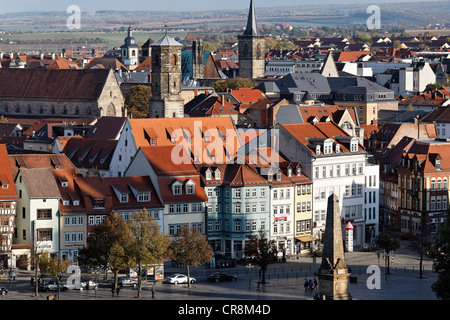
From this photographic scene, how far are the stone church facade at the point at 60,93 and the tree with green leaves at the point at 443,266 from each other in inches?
3619

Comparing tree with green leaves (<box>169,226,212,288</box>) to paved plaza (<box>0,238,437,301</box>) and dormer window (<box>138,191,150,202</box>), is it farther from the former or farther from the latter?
dormer window (<box>138,191,150,202</box>)

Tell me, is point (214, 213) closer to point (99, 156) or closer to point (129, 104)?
point (99, 156)

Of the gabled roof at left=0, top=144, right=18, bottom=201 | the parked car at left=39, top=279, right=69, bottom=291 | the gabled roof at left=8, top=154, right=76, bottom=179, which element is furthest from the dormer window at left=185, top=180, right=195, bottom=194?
the parked car at left=39, top=279, right=69, bottom=291

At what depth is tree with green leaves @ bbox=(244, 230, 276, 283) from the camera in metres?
84.4

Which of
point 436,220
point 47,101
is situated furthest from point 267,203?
point 47,101

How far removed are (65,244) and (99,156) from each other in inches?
1083

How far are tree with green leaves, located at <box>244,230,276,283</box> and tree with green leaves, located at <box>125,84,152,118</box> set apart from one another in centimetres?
8337

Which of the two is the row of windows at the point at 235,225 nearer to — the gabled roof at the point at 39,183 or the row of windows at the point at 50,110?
the gabled roof at the point at 39,183

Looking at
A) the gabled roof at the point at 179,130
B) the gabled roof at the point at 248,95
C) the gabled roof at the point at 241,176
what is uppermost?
the gabled roof at the point at 248,95

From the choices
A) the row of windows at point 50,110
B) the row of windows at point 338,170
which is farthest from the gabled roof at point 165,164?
the row of windows at point 50,110

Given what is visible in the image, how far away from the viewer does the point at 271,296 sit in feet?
254

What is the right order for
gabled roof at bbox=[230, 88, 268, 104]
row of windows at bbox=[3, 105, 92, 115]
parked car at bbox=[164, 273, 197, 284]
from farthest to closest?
gabled roof at bbox=[230, 88, 268, 104] < row of windows at bbox=[3, 105, 92, 115] < parked car at bbox=[164, 273, 197, 284]

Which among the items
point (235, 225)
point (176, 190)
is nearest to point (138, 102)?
point (235, 225)

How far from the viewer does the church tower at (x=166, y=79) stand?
145 metres
